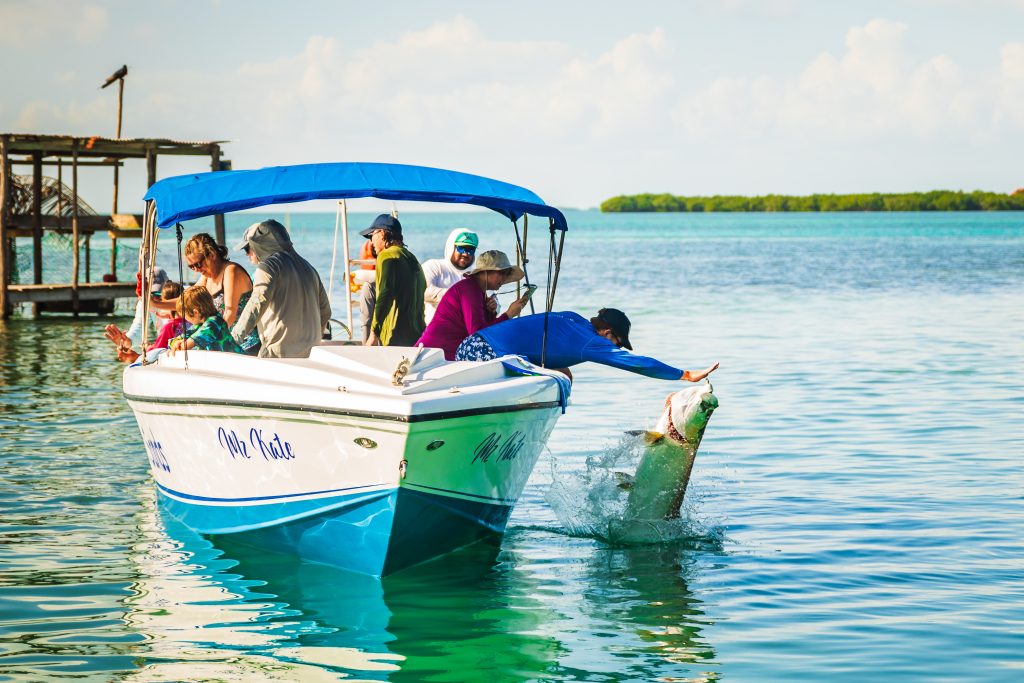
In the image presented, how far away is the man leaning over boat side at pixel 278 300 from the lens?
8906mm

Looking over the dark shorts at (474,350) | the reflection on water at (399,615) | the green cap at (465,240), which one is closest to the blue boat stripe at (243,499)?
the reflection on water at (399,615)

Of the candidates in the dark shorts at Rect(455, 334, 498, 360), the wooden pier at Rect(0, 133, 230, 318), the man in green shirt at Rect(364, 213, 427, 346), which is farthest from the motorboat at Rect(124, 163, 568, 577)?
the wooden pier at Rect(0, 133, 230, 318)

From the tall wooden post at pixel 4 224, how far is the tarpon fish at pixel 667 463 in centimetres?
2000

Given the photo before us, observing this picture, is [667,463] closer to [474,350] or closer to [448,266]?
[474,350]

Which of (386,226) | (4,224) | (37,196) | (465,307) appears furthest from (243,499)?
(37,196)

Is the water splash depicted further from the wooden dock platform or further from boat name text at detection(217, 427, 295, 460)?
the wooden dock platform

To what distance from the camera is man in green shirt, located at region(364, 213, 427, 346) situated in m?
9.32

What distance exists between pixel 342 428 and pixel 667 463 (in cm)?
285

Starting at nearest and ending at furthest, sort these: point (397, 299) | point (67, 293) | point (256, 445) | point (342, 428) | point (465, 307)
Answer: point (342, 428) < point (256, 445) < point (465, 307) < point (397, 299) < point (67, 293)

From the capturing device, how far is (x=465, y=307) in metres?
9.13

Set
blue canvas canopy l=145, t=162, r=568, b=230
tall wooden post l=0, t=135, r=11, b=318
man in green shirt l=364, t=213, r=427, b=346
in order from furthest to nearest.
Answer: tall wooden post l=0, t=135, r=11, b=318
man in green shirt l=364, t=213, r=427, b=346
blue canvas canopy l=145, t=162, r=568, b=230

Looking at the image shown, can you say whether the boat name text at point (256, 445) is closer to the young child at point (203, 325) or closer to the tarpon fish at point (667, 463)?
the young child at point (203, 325)

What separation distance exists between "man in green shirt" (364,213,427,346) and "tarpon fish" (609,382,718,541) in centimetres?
183

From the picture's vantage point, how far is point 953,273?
147ft
